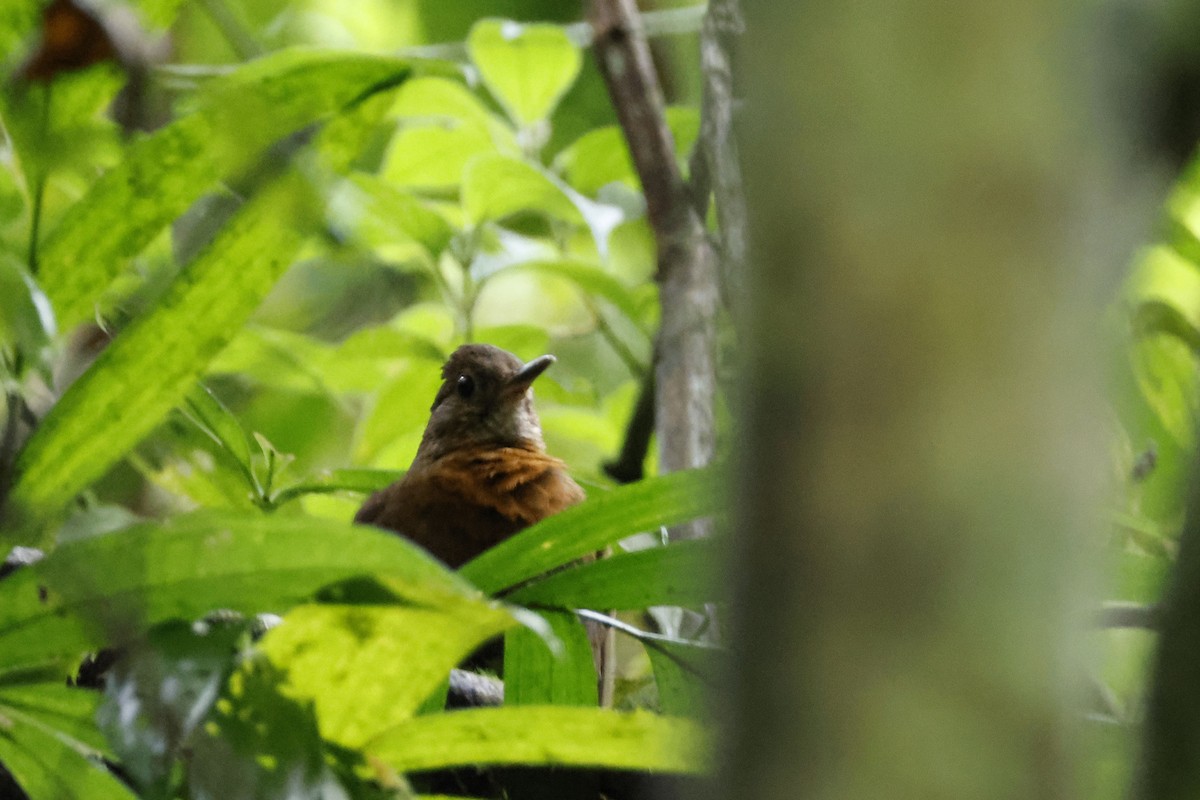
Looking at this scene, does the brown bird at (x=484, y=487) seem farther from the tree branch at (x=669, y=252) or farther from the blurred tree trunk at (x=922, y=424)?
the blurred tree trunk at (x=922, y=424)

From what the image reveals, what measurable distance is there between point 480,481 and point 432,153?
672mm

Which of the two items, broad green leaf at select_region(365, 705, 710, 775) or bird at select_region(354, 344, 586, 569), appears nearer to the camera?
broad green leaf at select_region(365, 705, 710, 775)

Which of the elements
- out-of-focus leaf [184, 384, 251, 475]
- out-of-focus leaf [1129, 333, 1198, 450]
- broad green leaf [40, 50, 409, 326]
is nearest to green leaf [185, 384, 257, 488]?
out-of-focus leaf [184, 384, 251, 475]

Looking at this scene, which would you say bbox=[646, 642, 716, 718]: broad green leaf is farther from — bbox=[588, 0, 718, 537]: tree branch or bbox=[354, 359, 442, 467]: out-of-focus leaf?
bbox=[354, 359, 442, 467]: out-of-focus leaf

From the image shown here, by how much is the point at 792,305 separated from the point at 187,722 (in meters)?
0.47

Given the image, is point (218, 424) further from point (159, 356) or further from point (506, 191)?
point (506, 191)

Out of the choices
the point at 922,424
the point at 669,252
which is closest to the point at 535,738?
the point at 922,424

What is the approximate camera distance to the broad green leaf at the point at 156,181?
1.09 metres

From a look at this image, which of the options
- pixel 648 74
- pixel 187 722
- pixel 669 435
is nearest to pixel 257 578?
pixel 187 722

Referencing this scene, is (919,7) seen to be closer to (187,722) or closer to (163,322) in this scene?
(187,722)

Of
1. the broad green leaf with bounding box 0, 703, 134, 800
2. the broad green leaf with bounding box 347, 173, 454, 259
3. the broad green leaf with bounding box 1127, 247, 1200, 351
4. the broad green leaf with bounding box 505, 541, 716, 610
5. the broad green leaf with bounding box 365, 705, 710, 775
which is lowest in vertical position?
the broad green leaf with bounding box 0, 703, 134, 800

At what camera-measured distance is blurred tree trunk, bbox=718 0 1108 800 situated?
1.47ft

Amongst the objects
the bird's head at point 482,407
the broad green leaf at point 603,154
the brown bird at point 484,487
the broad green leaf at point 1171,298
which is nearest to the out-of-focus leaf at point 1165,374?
the broad green leaf at point 1171,298

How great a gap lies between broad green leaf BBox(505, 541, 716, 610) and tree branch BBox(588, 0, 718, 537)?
64 centimetres
